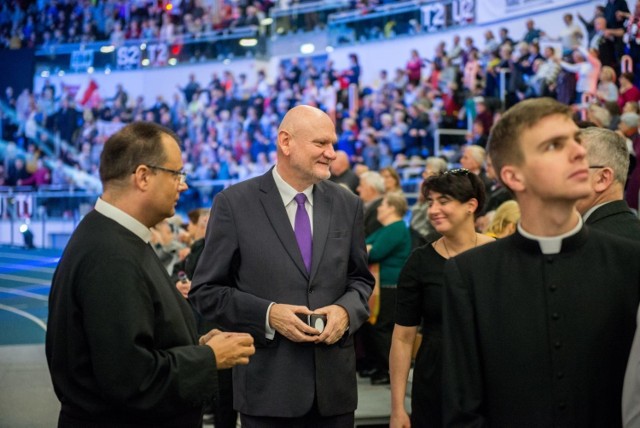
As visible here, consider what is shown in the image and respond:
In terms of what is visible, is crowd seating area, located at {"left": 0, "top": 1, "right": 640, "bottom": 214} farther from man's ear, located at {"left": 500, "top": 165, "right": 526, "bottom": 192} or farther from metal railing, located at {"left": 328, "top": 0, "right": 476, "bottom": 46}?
man's ear, located at {"left": 500, "top": 165, "right": 526, "bottom": 192}

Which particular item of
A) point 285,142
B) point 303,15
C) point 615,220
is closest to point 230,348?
point 285,142

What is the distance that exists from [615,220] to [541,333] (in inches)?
36.5

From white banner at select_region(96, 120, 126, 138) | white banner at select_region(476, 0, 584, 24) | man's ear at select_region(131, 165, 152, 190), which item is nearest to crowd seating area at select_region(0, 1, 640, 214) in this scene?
white banner at select_region(96, 120, 126, 138)

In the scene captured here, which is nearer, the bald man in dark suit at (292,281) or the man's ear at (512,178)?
the man's ear at (512,178)

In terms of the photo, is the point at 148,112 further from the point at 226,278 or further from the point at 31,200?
the point at 226,278

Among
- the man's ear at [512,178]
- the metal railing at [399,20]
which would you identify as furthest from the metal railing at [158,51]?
the man's ear at [512,178]

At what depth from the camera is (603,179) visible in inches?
113

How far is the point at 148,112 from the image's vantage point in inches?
737

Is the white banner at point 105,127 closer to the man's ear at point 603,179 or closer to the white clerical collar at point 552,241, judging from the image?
the man's ear at point 603,179

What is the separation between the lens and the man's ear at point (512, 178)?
6.80 feet

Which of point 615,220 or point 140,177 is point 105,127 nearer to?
point 140,177

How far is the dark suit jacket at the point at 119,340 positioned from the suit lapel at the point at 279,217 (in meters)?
0.83

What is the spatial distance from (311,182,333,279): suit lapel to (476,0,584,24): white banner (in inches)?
386

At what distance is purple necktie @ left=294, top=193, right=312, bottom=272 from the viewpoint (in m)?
3.29
